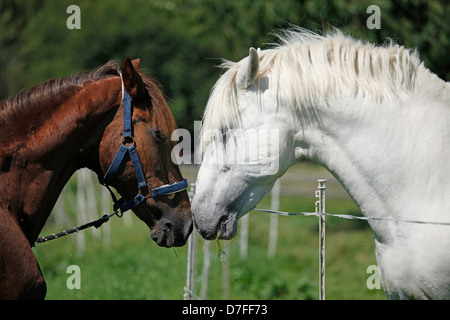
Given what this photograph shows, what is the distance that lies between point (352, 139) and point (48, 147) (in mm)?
1730

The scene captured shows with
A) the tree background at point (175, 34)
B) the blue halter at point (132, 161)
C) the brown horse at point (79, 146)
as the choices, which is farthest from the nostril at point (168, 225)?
the tree background at point (175, 34)

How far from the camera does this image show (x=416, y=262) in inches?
119

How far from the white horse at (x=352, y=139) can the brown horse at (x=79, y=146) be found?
316 mm

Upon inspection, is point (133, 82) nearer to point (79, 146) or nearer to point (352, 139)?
point (79, 146)

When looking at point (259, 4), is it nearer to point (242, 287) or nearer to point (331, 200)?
point (242, 287)

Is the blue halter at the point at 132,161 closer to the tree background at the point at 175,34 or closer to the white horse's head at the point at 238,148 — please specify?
the white horse's head at the point at 238,148

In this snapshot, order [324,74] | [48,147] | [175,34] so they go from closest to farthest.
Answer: [324,74]
[48,147]
[175,34]

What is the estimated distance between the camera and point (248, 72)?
326 cm

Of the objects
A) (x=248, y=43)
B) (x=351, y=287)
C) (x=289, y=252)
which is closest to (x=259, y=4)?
(x=248, y=43)

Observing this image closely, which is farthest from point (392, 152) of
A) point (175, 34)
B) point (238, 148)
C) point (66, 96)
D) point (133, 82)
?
point (175, 34)

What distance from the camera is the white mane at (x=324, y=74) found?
3.22m

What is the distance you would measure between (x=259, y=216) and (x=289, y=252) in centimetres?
418

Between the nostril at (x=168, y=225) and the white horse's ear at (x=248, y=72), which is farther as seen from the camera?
the nostril at (x=168, y=225)
